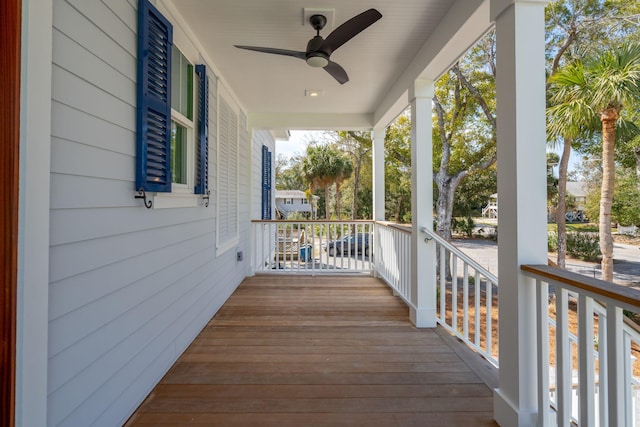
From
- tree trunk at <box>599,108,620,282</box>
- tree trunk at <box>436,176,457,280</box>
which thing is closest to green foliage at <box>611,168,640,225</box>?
tree trunk at <box>599,108,620,282</box>

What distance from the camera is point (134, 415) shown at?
1.74 m

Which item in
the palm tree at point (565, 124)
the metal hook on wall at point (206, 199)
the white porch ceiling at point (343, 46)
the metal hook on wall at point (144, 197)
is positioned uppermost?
the palm tree at point (565, 124)

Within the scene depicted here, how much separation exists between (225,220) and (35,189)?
8.42 ft

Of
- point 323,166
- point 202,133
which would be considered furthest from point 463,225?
point 202,133

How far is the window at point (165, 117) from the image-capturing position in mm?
1759

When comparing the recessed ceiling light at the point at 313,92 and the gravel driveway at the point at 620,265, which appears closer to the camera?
the recessed ceiling light at the point at 313,92

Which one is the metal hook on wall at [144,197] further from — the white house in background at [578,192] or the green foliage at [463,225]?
the green foliage at [463,225]

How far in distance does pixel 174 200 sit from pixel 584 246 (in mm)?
13802

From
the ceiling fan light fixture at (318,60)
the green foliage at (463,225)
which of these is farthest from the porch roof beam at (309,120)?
the green foliage at (463,225)

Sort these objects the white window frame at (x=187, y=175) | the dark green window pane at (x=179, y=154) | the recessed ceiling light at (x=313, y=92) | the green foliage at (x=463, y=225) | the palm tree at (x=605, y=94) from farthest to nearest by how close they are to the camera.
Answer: the green foliage at (x=463, y=225)
the palm tree at (x=605, y=94)
the recessed ceiling light at (x=313, y=92)
the dark green window pane at (x=179, y=154)
the white window frame at (x=187, y=175)

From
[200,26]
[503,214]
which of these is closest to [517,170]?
[503,214]

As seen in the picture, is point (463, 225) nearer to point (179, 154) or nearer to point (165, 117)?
point (179, 154)

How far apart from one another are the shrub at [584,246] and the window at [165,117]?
13348mm

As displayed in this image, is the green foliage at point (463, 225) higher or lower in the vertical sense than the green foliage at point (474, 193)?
lower
